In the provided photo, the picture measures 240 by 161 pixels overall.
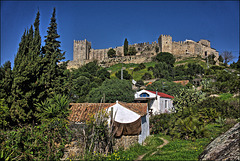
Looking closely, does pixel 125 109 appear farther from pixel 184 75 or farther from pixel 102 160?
pixel 184 75

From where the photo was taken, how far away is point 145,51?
86812 mm

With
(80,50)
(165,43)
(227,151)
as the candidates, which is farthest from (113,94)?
(80,50)

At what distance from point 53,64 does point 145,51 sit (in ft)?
230

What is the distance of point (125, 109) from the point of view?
45.2 ft

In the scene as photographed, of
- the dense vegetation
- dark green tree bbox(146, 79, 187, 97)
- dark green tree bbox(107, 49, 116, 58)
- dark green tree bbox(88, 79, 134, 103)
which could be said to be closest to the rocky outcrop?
the dense vegetation

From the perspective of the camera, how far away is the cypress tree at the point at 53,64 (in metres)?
18.2

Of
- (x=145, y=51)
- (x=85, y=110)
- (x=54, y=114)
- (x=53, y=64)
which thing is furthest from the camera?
(x=145, y=51)

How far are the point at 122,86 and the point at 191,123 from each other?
58.7ft

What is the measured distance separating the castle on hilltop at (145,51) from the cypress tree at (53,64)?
59.2m

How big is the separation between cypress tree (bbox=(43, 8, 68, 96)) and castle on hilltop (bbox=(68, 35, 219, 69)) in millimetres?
59173

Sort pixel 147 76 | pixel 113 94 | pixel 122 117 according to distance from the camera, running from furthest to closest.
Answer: pixel 147 76 < pixel 113 94 < pixel 122 117

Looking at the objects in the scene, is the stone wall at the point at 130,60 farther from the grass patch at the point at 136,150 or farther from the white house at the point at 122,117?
the white house at the point at 122,117

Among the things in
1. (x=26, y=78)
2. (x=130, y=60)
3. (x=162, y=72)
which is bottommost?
(x=26, y=78)

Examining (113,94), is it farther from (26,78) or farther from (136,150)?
(136,150)
